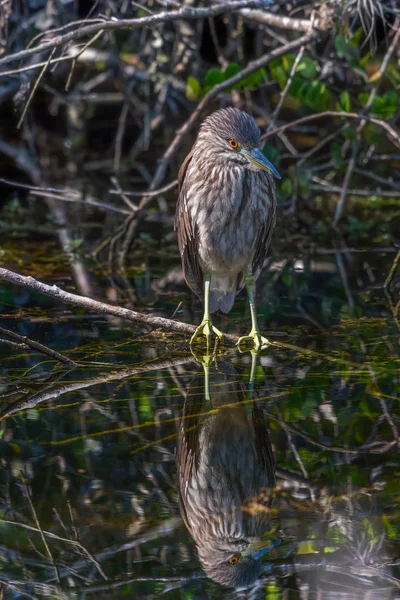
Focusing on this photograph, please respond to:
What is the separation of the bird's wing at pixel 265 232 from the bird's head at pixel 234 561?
8.19ft

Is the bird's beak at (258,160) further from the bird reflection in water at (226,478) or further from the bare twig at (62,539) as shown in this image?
Answer: the bare twig at (62,539)

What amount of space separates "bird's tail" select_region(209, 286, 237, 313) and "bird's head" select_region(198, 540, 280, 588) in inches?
102

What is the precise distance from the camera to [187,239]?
5.29 metres

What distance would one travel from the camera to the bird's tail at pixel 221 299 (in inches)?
215

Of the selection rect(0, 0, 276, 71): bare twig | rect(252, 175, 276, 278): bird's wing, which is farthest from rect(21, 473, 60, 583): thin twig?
rect(0, 0, 276, 71): bare twig

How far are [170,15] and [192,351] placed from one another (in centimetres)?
210

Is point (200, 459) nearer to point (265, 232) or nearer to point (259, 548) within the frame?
point (259, 548)

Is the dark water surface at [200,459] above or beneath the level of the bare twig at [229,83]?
beneath

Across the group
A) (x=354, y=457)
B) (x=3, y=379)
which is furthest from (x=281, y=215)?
(x=354, y=457)

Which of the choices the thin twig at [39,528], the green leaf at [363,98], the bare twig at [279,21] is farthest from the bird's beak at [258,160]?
the thin twig at [39,528]

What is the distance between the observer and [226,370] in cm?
461

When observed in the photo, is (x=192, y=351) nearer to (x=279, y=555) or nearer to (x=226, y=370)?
(x=226, y=370)

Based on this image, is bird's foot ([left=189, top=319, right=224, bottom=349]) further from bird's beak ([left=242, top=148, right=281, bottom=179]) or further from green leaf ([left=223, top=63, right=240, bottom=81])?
green leaf ([left=223, top=63, right=240, bottom=81])

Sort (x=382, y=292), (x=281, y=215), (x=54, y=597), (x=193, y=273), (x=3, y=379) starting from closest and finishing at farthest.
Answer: (x=54, y=597) → (x=3, y=379) → (x=193, y=273) → (x=382, y=292) → (x=281, y=215)
